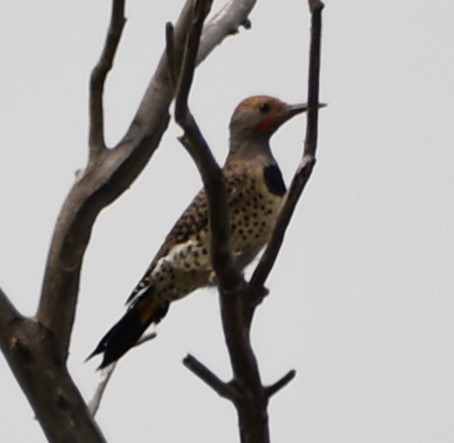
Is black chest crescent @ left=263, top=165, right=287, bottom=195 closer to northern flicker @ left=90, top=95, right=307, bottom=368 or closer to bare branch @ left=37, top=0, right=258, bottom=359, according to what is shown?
northern flicker @ left=90, top=95, right=307, bottom=368

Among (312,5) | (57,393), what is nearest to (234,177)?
(57,393)

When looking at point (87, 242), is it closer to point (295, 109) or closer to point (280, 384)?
point (280, 384)

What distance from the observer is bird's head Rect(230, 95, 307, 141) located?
6.54 meters

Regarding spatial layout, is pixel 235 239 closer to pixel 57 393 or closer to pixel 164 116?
pixel 164 116

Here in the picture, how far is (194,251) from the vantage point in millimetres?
6125

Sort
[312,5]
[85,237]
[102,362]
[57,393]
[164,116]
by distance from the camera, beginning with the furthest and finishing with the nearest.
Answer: [102,362]
[164,116]
[85,237]
[57,393]
[312,5]

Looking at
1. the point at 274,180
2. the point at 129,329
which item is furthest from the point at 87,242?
the point at 274,180

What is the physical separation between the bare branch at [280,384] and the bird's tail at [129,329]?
1757mm

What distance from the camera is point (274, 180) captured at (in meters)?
6.30

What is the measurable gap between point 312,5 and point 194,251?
8.75ft

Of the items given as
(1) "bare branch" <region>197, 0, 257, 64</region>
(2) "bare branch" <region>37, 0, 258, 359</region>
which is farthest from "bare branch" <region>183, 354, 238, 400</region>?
(1) "bare branch" <region>197, 0, 257, 64</region>

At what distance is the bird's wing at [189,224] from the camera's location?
616 centimetres

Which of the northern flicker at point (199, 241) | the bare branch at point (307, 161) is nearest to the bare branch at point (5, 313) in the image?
the bare branch at point (307, 161)

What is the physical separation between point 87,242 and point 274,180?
80.3 inches
